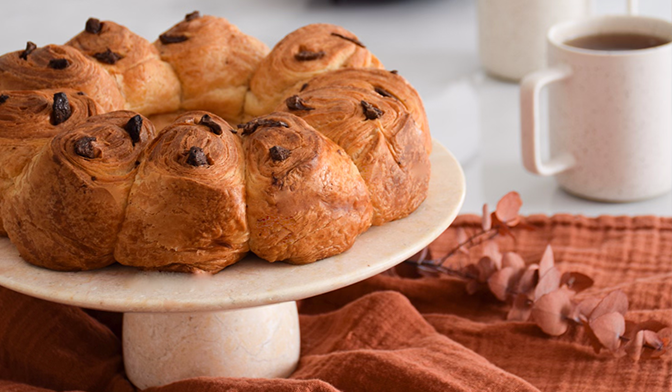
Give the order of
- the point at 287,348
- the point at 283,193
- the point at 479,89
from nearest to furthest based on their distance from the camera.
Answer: the point at 283,193
the point at 287,348
the point at 479,89

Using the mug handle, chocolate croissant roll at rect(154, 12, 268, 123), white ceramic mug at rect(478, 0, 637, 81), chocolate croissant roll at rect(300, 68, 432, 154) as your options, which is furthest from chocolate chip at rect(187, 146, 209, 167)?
white ceramic mug at rect(478, 0, 637, 81)

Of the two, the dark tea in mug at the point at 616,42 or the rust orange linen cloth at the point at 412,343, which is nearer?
the rust orange linen cloth at the point at 412,343

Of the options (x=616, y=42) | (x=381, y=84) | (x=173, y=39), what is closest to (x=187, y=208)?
(x=381, y=84)

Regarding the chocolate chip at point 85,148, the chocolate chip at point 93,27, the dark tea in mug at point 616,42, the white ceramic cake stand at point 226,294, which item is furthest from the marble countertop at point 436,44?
the chocolate chip at point 85,148

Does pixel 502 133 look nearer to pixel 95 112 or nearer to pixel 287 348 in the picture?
pixel 287 348

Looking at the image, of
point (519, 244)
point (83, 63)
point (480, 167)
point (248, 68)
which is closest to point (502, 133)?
point (480, 167)

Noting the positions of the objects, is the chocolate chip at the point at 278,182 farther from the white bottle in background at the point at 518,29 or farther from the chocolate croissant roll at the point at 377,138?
the white bottle in background at the point at 518,29
